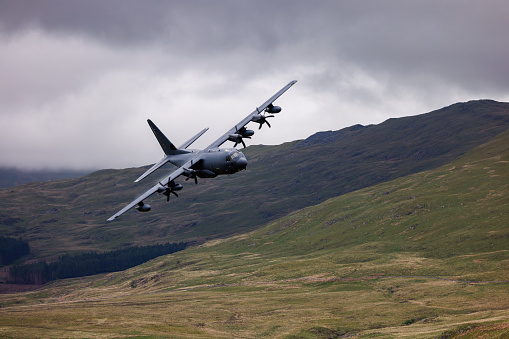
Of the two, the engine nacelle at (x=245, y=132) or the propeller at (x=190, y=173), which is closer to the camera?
the propeller at (x=190, y=173)

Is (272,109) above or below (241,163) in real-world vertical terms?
above

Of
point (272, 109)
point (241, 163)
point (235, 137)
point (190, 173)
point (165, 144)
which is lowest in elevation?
point (241, 163)

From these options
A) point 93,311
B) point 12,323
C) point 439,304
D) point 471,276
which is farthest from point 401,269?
point 12,323

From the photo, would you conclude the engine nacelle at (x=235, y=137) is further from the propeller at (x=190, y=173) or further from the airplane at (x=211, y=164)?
the propeller at (x=190, y=173)

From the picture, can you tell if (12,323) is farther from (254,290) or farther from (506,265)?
(506,265)

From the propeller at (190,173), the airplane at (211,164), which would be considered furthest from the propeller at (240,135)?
the propeller at (190,173)

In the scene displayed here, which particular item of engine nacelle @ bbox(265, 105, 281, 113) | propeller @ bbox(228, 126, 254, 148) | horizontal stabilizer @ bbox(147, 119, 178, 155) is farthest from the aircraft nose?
horizontal stabilizer @ bbox(147, 119, 178, 155)

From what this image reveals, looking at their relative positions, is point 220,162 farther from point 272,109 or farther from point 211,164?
point 272,109

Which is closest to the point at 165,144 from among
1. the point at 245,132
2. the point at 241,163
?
the point at 245,132

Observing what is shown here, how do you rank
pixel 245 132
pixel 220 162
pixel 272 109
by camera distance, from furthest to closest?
pixel 272 109, pixel 245 132, pixel 220 162

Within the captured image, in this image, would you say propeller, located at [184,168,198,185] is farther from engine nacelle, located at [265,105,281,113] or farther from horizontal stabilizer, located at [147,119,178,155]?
engine nacelle, located at [265,105,281,113]

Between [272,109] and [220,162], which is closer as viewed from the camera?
[220,162]

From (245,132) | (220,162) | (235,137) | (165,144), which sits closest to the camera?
(220,162)

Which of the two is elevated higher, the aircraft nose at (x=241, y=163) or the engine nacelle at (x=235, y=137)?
the engine nacelle at (x=235, y=137)
